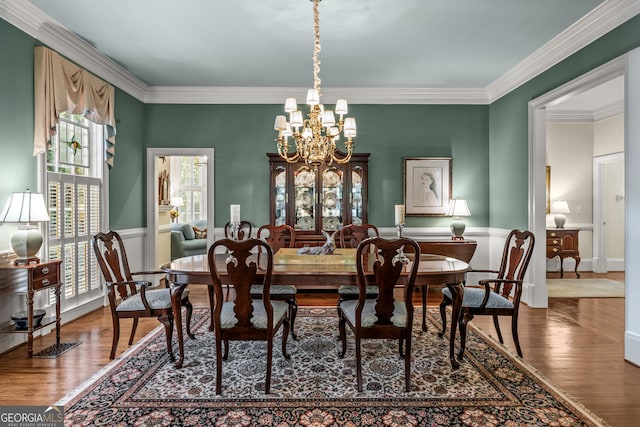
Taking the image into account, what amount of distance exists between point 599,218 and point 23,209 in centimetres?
811

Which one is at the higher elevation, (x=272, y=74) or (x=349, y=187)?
(x=272, y=74)

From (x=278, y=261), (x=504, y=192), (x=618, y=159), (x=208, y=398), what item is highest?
(x=618, y=159)

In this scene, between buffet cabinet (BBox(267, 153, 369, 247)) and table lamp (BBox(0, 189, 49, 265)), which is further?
buffet cabinet (BBox(267, 153, 369, 247))

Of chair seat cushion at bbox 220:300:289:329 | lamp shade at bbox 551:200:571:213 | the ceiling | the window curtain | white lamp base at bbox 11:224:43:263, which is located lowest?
chair seat cushion at bbox 220:300:289:329

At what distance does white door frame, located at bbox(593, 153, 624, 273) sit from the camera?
6.62m

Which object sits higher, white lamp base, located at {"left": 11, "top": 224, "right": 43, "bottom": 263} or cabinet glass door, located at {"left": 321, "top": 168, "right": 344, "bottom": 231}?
cabinet glass door, located at {"left": 321, "top": 168, "right": 344, "bottom": 231}

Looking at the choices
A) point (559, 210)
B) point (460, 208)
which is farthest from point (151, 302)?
point (559, 210)

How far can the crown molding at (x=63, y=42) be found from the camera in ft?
10.4

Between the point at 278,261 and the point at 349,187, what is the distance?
8.40 ft

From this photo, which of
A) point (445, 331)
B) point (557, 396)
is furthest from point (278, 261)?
point (557, 396)

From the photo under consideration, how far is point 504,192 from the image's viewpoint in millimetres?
5160

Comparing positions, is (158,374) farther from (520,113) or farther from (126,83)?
(520,113)

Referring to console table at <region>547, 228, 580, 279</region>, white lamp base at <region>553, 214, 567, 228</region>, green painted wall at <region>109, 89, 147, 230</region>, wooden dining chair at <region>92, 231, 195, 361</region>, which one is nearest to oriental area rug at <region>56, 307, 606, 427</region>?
wooden dining chair at <region>92, 231, 195, 361</region>

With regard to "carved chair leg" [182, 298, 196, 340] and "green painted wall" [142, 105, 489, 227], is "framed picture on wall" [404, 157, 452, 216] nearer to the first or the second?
"green painted wall" [142, 105, 489, 227]
